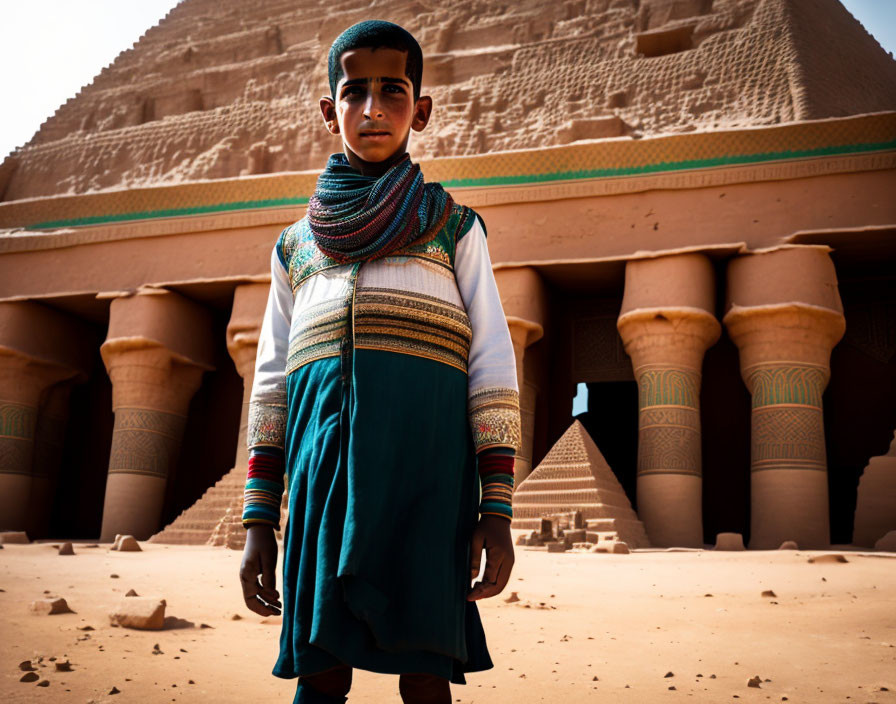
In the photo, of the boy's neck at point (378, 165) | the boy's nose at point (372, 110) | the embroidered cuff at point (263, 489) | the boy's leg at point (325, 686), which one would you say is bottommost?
the boy's leg at point (325, 686)

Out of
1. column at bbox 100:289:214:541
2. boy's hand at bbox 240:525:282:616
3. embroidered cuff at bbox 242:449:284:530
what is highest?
column at bbox 100:289:214:541

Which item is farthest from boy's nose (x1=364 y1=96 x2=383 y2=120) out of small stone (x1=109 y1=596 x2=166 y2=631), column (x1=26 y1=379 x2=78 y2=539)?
column (x1=26 y1=379 x2=78 y2=539)

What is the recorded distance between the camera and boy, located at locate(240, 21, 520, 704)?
1746 mm

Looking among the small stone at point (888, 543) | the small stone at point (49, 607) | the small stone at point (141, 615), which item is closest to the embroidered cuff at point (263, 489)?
the small stone at point (141, 615)

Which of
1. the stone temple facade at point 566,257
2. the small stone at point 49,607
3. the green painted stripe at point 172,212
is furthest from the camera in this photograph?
the green painted stripe at point 172,212

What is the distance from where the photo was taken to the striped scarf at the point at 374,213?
1.97 meters

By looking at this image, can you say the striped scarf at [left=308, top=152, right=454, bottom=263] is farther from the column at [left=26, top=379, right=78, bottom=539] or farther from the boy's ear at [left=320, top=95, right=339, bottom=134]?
the column at [left=26, top=379, right=78, bottom=539]

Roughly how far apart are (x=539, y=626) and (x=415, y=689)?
7.33 feet

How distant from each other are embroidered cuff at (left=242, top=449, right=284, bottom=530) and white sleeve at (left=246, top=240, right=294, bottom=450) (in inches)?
1.2

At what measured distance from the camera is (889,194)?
10664 mm

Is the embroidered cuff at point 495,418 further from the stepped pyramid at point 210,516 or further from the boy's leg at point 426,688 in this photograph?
the stepped pyramid at point 210,516

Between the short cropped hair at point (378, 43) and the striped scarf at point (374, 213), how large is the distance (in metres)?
0.22

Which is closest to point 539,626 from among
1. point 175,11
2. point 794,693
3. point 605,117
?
point 794,693

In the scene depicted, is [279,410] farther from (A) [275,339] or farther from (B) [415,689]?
(B) [415,689]
